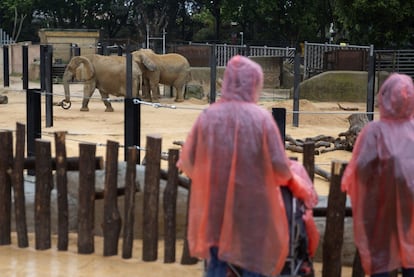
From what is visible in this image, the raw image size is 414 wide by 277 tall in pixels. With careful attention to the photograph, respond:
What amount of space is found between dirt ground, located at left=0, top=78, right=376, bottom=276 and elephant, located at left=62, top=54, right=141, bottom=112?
424 mm

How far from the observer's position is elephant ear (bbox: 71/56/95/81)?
1644cm

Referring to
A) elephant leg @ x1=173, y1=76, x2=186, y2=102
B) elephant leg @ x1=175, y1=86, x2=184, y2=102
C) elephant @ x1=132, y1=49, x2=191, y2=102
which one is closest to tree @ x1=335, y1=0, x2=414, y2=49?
elephant @ x1=132, y1=49, x2=191, y2=102

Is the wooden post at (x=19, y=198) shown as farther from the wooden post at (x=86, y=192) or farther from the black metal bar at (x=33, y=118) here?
the black metal bar at (x=33, y=118)

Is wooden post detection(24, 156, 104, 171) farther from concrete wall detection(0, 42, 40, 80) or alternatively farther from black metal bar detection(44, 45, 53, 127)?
concrete wall detection(0, 42, 40, 80)

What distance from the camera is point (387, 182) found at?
4023mm

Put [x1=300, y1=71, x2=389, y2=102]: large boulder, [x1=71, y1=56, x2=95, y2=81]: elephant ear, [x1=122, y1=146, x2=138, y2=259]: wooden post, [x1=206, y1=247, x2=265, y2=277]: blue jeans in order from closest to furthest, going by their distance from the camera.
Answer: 1. [x1=206, y1=247, x2=265, y2=277]: blue jeans
2. [x1=122, y1=146, x2=138, y2=259]: wooden post
3. [x1=71, y1=56, x2=95, y2=81]: elephant ear
4. [x1=300, y1=71, x2=389, y2=102]: large boulder

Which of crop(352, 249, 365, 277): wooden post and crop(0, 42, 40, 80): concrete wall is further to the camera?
crop(0, 42, 40, 80): concrete wall

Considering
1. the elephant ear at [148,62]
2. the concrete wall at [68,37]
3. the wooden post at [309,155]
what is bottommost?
the wooden post at [309,155]

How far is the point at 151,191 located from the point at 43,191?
784 mm

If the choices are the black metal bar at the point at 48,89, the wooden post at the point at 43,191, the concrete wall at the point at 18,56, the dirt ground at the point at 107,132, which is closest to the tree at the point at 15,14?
the concrete wall at the point at 18,56

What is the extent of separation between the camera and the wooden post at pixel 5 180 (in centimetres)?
538

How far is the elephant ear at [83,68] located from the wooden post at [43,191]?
444 inches

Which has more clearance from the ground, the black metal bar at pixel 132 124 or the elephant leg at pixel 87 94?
the black metal bar at pixel 132 124

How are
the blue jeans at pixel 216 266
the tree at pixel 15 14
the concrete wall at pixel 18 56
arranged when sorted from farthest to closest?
the tree at pixel 15 14, the concrete wall at pixel 18 56, the blue jeans at pixel 216 266
